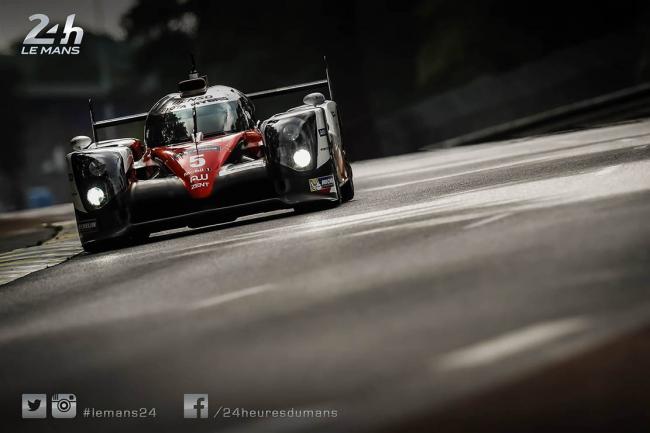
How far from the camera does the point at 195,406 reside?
3.44m

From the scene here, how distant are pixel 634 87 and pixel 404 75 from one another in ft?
19.4

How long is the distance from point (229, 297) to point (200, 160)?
405 centimetres

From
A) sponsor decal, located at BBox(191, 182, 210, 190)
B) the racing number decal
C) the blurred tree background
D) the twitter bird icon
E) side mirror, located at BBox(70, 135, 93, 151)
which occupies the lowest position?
the twitter bird icon

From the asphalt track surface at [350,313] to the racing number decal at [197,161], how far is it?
1.02 m

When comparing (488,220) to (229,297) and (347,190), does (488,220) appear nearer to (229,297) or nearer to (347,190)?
(229,297)

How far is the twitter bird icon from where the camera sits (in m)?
3.70

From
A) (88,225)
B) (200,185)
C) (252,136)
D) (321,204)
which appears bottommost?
(321,204)

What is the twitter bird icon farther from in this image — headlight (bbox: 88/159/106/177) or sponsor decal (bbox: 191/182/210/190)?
headlight (bbox: 88/159/106/177)

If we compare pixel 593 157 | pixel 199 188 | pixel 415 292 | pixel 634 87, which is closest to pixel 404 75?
pixel 634 87

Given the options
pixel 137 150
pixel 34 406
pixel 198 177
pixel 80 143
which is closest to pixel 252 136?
pixel 198 177

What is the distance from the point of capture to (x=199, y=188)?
918 cm

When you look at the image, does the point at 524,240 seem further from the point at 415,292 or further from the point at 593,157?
the point at 593,157

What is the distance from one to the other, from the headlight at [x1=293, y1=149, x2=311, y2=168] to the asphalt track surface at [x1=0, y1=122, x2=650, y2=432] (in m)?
1.07

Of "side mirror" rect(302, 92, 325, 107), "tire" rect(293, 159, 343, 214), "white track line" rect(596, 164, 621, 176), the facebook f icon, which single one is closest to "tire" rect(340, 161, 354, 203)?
"tire" rect(293, 159, 343, 214)
